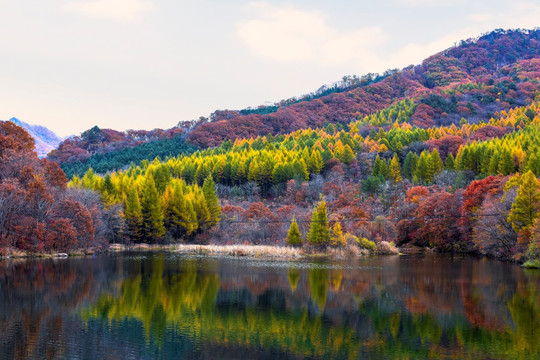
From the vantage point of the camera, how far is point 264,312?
84.1ft

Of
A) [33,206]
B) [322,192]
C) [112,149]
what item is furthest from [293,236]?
[112,149]

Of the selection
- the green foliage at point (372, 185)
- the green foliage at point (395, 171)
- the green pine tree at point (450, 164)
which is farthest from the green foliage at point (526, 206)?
the green foliage at point (395, 171)

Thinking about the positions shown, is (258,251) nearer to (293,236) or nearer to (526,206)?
(293,236)

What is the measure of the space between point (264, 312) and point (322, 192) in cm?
5937

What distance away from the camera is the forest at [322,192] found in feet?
158

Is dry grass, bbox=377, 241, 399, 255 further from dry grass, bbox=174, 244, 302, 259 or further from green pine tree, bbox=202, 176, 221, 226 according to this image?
green pine tree, bbox=202, 176, 221, 226

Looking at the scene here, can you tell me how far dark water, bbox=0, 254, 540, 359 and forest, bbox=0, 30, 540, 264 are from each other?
883 centimetres

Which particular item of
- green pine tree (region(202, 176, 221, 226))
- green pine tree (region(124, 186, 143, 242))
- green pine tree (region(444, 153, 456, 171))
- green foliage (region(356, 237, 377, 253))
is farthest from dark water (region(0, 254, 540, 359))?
green pine tree (region(444, 153, 456, 171))

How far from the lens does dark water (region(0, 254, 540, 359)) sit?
19.0 metres

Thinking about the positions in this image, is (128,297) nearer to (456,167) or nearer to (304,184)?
(304,184)

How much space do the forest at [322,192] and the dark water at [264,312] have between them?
883 cm

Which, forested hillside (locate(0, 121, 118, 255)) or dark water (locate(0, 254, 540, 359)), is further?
forested hillside (locate(0, 121, 118, 255))

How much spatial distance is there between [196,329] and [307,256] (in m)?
33.1

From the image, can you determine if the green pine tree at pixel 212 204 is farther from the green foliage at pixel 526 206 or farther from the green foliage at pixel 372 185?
the green foliage at pixel 526 206
